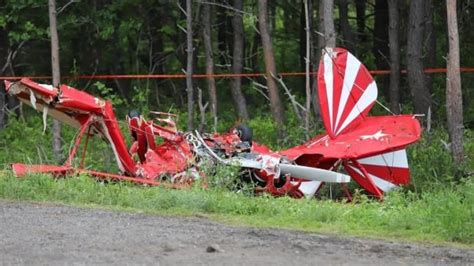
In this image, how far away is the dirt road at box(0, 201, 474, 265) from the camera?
676 centimetres

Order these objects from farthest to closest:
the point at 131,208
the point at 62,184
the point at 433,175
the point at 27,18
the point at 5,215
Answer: the point at 27,18 < the point at 433,175 < the point at 62,184 < the point at 131,208 < the point at 5,215

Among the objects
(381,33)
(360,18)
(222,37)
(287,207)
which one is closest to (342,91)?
(287,207)

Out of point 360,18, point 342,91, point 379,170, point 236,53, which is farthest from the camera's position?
point 360,18

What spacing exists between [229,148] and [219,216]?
10.5ft

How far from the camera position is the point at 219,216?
930cm

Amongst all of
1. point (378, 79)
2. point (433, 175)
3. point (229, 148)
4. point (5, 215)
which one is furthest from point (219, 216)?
point (378, 79)

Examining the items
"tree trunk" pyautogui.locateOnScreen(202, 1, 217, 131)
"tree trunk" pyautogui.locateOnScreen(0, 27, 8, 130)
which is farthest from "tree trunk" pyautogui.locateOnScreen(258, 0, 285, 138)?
"tree trunk" pyautogui.locateOnScreen(0, 27, 8, 130)

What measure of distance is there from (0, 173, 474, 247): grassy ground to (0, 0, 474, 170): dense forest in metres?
4.09

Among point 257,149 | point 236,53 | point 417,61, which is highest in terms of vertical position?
point 236,53

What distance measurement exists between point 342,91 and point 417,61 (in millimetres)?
4867

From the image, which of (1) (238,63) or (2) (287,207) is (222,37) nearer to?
(1) (238,63)

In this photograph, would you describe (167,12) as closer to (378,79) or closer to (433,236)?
(378,79)

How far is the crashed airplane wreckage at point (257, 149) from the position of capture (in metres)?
11.9

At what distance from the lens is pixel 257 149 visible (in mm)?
13109
